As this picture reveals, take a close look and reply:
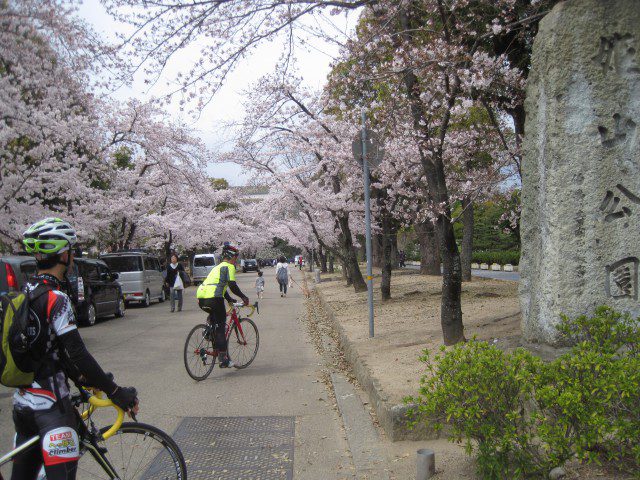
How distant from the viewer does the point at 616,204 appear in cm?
438

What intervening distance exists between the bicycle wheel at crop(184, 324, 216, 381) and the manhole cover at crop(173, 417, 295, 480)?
1.72 m

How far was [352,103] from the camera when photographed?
12.3 meters

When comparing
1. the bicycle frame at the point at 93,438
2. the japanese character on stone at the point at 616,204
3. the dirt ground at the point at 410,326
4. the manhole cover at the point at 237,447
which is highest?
the japanese character on stone at the point at 616,204

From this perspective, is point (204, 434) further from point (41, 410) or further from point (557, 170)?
point (557, 170)

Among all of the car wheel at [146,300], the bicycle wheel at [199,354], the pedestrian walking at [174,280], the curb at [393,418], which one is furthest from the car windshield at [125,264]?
the curb at [393,418]

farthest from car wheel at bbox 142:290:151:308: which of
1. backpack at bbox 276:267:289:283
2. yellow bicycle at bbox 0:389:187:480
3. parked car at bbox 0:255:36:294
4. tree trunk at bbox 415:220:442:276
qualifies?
yellow bicycle at bbox 0:389:187:480

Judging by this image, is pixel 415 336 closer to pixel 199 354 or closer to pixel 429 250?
pixel 199 354

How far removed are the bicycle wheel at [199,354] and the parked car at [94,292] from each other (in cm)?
623

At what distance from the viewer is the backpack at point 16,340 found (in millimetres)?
2545

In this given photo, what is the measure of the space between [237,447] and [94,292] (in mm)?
11286

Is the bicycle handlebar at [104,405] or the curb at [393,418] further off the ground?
the bicycle handlebar at [104,405]

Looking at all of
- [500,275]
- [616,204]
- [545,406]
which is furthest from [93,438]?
[500,275]

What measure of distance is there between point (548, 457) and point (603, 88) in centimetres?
297

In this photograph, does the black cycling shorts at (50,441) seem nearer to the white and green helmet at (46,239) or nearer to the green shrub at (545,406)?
the white and green helmet at (46,239)
